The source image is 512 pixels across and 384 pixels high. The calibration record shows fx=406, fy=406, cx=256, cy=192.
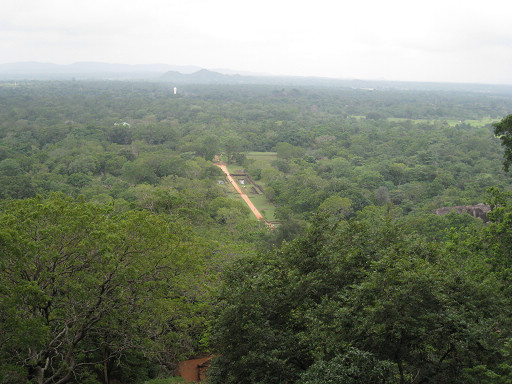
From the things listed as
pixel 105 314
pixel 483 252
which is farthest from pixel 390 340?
pixel 105 314

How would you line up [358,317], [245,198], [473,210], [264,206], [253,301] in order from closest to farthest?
[358,317]
[253,301]
[473,210]
[264,206]
[245,198]

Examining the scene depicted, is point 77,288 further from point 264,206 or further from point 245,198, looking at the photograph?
point 245,198

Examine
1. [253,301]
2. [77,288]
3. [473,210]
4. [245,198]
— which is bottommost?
[245,198]

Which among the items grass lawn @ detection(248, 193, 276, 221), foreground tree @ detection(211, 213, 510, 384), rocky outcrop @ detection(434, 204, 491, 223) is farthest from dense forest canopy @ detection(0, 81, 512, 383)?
rocky outcrop @ detection(434, 204, 491, 223)

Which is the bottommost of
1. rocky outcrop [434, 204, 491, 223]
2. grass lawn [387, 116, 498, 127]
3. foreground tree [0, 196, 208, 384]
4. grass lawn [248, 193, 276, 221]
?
grass lawn [248, 193, 276, 221]

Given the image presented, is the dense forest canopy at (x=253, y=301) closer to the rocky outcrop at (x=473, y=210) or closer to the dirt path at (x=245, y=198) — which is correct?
the dirt path at (x=245, y=198)

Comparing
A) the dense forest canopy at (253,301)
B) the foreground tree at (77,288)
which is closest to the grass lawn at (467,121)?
the dense forest canopy at (253,301)

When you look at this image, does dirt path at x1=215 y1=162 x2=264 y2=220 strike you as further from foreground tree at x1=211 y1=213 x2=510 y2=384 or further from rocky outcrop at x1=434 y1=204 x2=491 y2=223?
foreground tree at x1=211 y1=213 x2=510 y2=384

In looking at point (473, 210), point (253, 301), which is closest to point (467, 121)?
point (473, 210)

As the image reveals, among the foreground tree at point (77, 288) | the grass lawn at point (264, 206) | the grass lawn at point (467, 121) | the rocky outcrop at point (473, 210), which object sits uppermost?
the grass lawn at point (467, 121)
